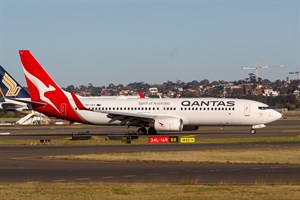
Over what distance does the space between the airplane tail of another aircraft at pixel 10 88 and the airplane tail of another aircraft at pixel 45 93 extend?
454cm

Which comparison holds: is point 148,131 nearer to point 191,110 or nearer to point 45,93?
point 191,110

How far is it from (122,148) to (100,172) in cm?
1591

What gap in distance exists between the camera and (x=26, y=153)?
45.3 m

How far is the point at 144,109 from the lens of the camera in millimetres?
72438

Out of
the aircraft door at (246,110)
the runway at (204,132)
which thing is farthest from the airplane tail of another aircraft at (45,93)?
the aircraft door at (246,110)

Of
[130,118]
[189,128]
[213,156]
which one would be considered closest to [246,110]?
[189,128]

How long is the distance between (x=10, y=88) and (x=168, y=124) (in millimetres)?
20326

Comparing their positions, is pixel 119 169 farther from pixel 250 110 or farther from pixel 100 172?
pixel 250 110

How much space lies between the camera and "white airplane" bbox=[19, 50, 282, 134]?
69.6 metres

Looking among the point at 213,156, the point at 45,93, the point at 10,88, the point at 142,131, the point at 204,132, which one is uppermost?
the point at 10,88

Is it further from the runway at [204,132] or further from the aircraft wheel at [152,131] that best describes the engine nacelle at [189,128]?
the aircraft wheel at [152,131]

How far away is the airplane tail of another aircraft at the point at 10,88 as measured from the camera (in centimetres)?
7762

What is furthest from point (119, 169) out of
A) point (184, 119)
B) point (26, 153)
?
point (184, 119)

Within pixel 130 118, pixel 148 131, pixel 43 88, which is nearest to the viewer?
pixel 130 118
